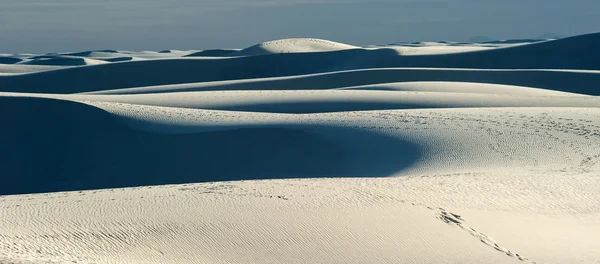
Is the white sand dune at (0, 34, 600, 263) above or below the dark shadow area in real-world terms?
above

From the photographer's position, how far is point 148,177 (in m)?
16.1

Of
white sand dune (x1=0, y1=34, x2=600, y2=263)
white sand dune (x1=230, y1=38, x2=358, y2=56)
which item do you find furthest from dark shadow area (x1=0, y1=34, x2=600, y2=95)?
white sand dune (x1=0, y1=34, x2=600, y2=263)

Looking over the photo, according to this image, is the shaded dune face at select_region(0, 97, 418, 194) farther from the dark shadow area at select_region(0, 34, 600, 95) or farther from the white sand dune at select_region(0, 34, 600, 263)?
the dark shadow area at select_region(0, 34, 600, 95)

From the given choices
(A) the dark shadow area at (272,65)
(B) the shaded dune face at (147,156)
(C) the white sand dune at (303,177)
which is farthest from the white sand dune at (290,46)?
(B) the shaded dune face at (147,156)

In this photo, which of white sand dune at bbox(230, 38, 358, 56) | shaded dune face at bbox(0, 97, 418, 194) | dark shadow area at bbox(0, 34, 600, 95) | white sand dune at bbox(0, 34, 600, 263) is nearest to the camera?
white sand dune at bbox(0, 34, 600, 263)

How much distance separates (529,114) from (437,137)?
3336mm

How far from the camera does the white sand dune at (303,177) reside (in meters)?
7.11

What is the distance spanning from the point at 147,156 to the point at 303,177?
3540 millimetres

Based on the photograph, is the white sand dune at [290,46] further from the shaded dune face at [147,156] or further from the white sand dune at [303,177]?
the shaded dune face at [147,156]

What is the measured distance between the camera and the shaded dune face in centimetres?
1548

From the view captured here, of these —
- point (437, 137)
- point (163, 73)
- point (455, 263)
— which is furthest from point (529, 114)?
point (163, 73)

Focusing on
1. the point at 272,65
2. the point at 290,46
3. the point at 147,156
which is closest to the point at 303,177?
the point at 147,156

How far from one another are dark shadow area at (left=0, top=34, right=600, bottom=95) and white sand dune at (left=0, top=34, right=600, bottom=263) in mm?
11918

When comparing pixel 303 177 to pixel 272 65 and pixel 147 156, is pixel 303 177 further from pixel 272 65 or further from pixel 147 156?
pixel 272 65
